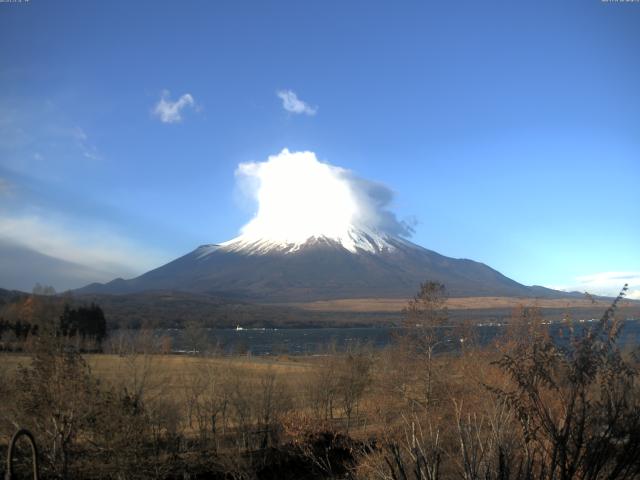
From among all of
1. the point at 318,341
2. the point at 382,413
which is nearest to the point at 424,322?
the point at 382,413

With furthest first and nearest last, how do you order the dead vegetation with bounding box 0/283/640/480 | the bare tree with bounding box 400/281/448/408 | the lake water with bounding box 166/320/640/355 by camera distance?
the lake water with bounding box 166/320/640/355 → the bare tree with bounding box 400/281/448/408 → the dead vegetation with bounding box 0/283/640/480

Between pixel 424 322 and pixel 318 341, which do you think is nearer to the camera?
pixel 424 322

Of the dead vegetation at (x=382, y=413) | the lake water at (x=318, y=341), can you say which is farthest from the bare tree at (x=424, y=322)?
the lake water at (x=318, y=341)

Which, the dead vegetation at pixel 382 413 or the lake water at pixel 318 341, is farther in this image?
the lake water at pixel 318 341

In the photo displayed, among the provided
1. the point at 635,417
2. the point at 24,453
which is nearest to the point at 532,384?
the point at 635,417

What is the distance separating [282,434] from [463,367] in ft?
33.2

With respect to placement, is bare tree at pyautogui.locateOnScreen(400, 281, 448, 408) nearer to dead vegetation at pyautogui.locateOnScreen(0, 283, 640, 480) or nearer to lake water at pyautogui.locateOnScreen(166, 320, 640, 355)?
dead vegetation at pyautogui.locateOnScreen(0, 283, 640, 480)

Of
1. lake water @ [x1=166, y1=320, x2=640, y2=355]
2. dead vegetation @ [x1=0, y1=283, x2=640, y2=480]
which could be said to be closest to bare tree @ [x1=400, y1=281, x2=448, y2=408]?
dead vegetation @ [x1=0, y1=283, x2=640, y2=480]

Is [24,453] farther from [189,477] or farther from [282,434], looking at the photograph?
[282,434]

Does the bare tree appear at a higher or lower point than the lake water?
higher

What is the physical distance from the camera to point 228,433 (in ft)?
102

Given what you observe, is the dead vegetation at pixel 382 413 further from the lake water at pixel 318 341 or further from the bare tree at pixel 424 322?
the lake water at pixel 318 341

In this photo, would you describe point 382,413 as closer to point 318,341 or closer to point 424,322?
point 424,322

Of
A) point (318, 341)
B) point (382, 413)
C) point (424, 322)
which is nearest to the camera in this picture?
point (382, 413)
